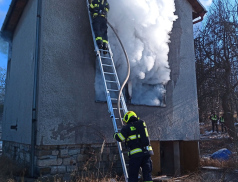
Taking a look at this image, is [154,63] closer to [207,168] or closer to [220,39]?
[207,168]

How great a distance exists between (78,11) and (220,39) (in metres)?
10.6

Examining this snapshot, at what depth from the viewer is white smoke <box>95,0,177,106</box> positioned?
6598 millimetres

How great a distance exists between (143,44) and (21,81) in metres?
3.57

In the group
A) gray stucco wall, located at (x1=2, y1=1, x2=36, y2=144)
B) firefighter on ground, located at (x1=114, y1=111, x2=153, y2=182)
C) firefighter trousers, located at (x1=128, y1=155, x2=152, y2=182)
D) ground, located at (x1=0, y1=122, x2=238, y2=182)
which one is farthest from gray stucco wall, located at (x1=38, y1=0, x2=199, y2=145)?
firefighter trousers, located at (x1=128, y1=155, x2=152, y2=182)

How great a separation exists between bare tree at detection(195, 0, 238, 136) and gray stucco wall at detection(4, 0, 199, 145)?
701 cm

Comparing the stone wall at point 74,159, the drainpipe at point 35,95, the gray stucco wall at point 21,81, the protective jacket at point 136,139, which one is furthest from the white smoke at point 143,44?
the protective jacket at point 136,139

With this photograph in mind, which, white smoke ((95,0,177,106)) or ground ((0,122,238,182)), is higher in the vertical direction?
white smoke ((95,0,177,106))

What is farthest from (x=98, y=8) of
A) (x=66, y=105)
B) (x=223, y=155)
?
(x=223, y=155)

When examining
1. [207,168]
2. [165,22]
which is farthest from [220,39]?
[207,168]

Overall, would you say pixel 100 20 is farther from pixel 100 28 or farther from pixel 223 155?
pixel 223 155

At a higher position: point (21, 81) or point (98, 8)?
point (98, 8)

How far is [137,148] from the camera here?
4184 mm

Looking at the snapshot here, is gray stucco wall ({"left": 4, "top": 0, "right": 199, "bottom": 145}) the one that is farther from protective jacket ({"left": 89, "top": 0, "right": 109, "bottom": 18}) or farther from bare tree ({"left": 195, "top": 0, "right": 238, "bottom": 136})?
bare tree ({"left": 195, "top": 0, "right": 238, "bottom": 136})

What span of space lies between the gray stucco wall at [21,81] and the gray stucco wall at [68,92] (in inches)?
1.0
